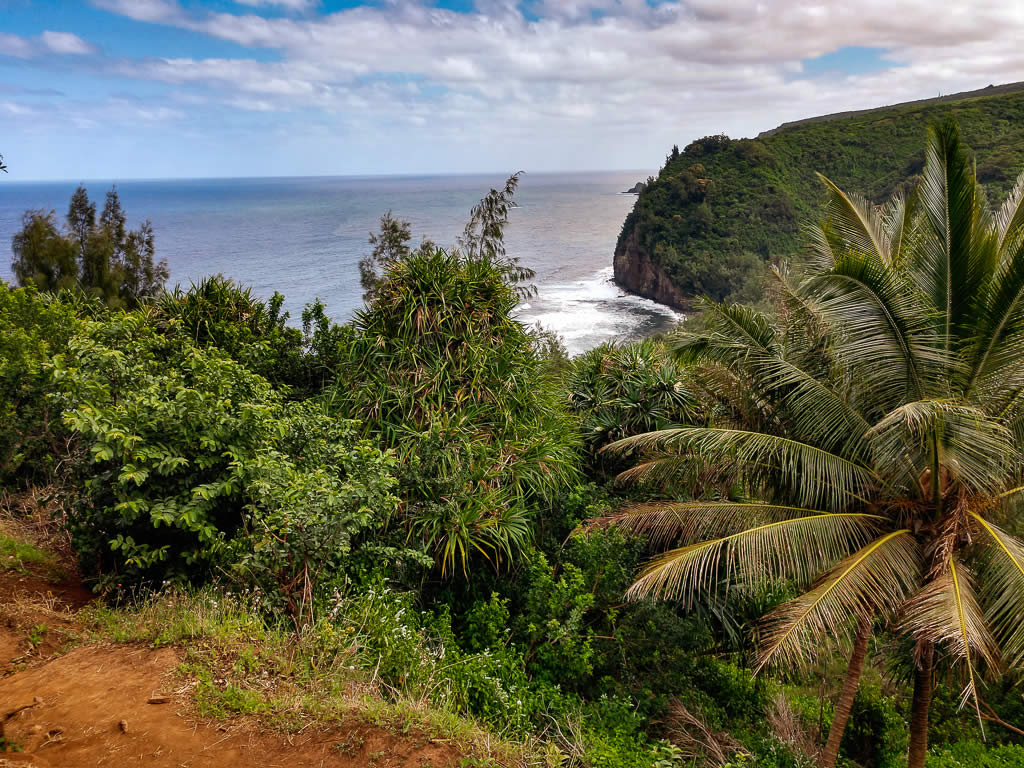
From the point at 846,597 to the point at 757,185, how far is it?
68.0m

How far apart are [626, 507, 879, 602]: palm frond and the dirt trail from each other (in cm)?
242

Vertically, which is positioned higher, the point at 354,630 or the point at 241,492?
the point at 241,492

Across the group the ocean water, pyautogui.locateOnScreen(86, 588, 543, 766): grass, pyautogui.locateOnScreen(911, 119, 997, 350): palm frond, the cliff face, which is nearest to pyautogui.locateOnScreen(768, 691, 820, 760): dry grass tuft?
pyautogui.locateOnScreen(86, 588, 543, 766): grass

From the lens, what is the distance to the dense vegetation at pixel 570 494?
4.55 metres

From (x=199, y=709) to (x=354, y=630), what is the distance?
1074mm

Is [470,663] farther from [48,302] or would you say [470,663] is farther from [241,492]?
[48,302]

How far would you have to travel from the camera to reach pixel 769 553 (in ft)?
17.6

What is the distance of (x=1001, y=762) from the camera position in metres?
7.94

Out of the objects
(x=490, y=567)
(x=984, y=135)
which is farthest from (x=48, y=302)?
(x=984, y=135)

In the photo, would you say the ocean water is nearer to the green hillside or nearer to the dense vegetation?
the green hillside

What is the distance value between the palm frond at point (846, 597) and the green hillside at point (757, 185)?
4732 cm

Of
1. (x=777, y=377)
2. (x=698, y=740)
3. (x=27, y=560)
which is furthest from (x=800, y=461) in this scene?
(x=27, y=560)

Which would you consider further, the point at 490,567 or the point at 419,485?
the point at 490,567

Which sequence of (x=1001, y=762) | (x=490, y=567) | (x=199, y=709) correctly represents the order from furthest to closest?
1. (x=1001, y=762)
2. (x=490, y=567)
3. (x=199, y=709)
